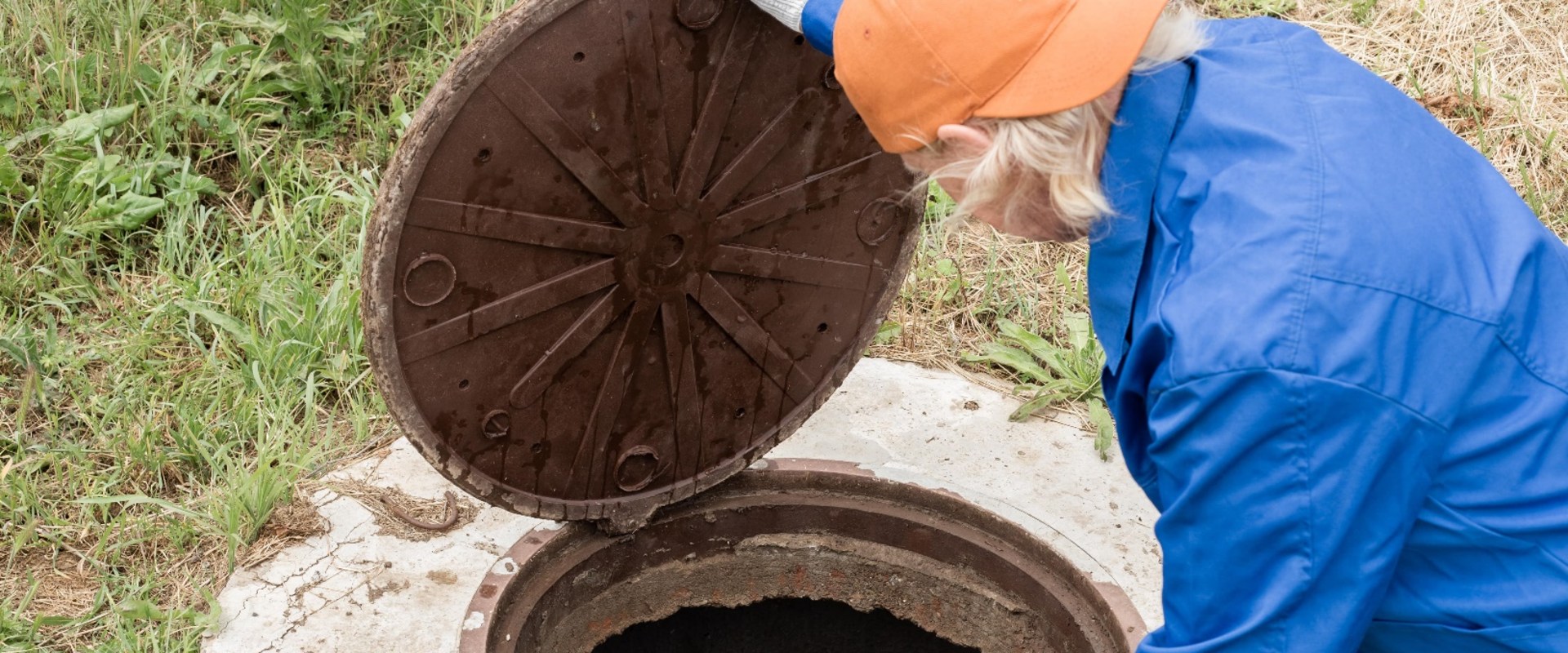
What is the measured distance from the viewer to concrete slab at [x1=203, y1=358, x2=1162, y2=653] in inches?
95.0

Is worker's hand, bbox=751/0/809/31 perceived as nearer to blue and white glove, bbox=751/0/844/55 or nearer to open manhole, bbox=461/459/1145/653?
blue and white glove, bbox=751/0/844/55

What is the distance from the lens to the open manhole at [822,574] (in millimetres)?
2691

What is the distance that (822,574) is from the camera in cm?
302

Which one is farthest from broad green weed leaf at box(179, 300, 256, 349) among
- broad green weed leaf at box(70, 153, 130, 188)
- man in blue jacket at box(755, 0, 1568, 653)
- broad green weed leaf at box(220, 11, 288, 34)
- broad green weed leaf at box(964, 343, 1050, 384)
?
man in blue jacket at box(755, 0, 1568, 653)

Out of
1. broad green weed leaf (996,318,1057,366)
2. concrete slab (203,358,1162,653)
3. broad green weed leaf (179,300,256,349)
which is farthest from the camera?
broad green weed leaf (996,318,1057,366)

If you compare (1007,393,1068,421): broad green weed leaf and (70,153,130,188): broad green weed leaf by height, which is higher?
(70,153,130,188): broad green weed leaf

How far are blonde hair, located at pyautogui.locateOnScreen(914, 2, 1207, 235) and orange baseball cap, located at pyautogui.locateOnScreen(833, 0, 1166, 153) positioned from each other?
0.03 m

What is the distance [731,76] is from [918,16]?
673mm

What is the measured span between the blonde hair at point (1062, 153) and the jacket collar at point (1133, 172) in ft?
0.06

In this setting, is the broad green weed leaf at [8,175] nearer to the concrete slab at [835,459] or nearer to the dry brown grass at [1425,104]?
the concrete slab at [835,459]

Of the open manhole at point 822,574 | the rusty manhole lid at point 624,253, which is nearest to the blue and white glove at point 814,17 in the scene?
the rusty manhole lid at point 624,253

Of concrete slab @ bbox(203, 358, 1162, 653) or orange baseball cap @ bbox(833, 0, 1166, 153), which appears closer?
orange baseball cap @ bbox(833, 0, 1166, 153)

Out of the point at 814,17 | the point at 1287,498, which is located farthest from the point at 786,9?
the point at 1287,498

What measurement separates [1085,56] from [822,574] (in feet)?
5.83
